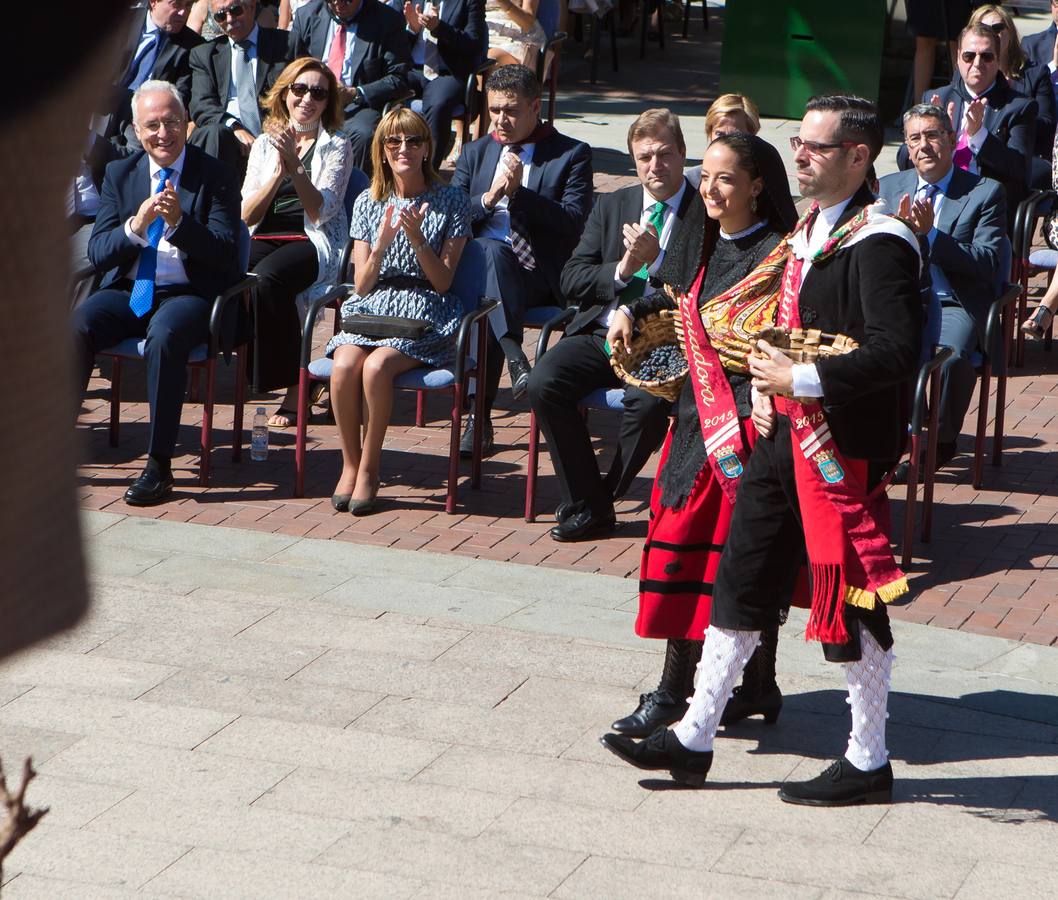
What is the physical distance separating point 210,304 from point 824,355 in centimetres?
414

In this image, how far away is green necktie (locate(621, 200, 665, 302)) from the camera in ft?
23.1

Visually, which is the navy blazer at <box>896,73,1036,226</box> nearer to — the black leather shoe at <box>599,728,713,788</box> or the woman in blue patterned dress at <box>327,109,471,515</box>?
the woman in blue patterned dress at <box>327,109,471,515</box>

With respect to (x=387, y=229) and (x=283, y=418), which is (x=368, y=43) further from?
(x=387, y=229)

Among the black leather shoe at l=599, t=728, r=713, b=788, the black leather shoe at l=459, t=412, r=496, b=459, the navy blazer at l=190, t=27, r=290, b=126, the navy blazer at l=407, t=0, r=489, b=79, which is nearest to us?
the black leather shoe at l=599, t=728, r=713, b=788

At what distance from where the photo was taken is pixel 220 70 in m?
10.2

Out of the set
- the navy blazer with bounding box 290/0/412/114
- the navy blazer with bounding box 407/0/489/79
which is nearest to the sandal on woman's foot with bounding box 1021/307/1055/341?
the navy blazer with bounding box 290/0/412/114

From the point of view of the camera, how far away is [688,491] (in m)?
4.68

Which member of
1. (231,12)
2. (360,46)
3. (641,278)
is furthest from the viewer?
(360,46)

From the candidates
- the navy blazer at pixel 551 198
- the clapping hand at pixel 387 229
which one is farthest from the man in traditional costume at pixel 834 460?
the navy blazer at pixel 551 198

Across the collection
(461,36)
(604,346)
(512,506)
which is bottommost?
(512,506)

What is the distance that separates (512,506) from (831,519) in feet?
10.7

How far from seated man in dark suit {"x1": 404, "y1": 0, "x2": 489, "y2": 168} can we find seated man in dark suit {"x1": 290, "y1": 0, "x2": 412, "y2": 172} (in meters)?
0.69

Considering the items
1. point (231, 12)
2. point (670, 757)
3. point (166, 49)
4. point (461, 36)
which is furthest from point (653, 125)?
point (461, 36)

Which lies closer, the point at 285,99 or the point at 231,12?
the point at 285,99
